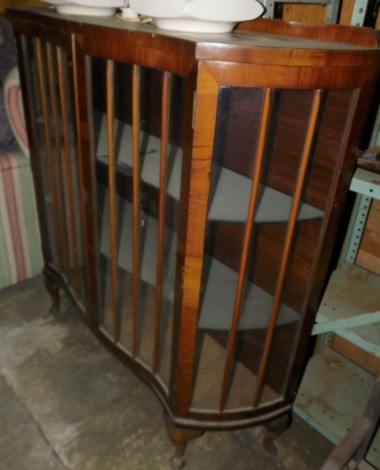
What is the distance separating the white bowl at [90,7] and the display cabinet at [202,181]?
7 cm

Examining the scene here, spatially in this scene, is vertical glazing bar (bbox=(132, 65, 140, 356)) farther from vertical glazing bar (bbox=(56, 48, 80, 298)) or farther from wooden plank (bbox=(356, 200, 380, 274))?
wooden plank (bbox=(356, 200, 380, 274))

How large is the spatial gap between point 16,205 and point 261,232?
139cm

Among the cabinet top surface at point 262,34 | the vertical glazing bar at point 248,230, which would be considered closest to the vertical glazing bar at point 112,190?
the cabinet top surface at point 262,34

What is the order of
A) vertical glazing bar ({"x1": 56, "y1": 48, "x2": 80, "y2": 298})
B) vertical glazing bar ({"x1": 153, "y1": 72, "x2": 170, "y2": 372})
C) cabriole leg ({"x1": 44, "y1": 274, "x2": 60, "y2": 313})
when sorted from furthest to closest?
cabriole leg ({"x1": 44, "y1": 274, "x2": 60, "y2": 313}), vertical glazing bar ({"x1": 56, "y1": 48, "x2": 80, "y2": 298}), vertical glazing bar ({"x1": 153, "y1": 72, "x2": 170, "y2": 372})

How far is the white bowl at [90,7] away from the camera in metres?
1.26

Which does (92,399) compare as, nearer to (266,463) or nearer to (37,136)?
(266,463)

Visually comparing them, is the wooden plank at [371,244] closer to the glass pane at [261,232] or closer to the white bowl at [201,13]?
the glass pane at [261,232]

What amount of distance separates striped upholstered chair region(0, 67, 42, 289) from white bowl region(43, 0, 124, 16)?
699 mm

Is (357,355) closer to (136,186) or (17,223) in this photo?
(136,186)

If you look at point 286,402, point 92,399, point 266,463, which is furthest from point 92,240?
point 266,463

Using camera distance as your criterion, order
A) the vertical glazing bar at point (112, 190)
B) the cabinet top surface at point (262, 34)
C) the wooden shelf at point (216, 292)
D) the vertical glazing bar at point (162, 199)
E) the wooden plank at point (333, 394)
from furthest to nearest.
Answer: the wooden plank at point (333, 394) < the wooden shelf at point (216, 292) < the vertical glazing bar at point (112, 190) < the vertical glazing bar at point (162, 199) < the cabinet top surface at point (262, 34)

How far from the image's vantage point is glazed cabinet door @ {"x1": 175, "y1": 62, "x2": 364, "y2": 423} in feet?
2.93

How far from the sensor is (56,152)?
154 centimetres

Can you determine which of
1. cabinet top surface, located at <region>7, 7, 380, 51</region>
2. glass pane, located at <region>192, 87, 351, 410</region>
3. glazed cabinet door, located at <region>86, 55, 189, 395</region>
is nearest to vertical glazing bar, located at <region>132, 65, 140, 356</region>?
glazed cabinet door, located at <region>86, 55, 189, 395</region>
